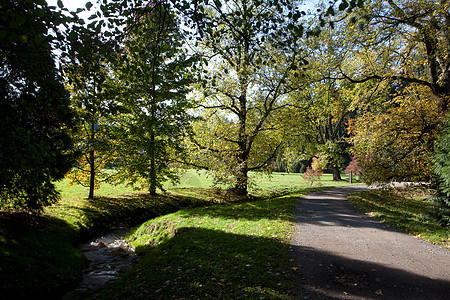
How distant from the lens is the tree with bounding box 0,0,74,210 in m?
3.50

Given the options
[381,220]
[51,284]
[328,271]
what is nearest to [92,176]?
[51,284]

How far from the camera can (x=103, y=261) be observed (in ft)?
26.0

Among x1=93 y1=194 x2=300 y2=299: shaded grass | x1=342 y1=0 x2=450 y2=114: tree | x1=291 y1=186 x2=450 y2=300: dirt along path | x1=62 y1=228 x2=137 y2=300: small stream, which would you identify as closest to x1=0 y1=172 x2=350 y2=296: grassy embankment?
x1=62 y1=228 x2=137 y2=300: small stream

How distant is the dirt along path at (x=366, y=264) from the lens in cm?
447

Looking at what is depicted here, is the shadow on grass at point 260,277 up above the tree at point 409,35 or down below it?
below

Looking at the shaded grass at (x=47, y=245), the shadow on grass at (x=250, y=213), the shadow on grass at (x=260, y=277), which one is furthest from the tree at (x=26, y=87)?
the shadow on grass at (x=250, y=213)

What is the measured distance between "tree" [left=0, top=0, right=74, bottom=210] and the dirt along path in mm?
5704

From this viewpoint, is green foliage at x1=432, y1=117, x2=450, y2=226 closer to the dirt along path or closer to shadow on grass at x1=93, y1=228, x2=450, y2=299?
the dirt along path

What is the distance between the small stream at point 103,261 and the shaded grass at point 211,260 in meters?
0.47

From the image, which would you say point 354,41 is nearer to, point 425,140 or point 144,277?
point 425,140

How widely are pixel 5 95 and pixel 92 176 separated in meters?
9.25

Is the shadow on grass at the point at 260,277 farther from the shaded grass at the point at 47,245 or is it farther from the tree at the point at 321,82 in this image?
the tree at the point at 321,82

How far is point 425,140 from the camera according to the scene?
13.0 meters

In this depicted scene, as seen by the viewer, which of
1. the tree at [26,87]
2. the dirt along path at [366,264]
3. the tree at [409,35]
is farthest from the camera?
the tree at [409,35]
